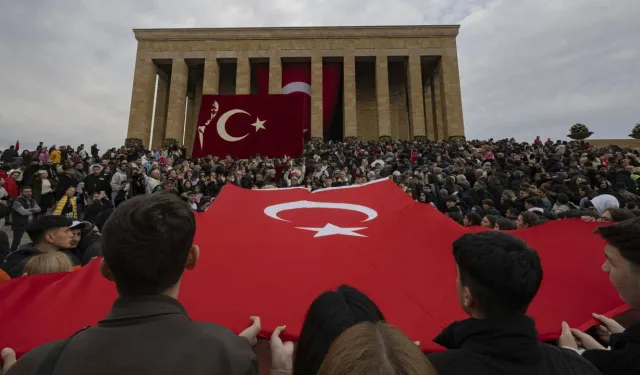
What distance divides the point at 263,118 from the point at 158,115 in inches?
1143

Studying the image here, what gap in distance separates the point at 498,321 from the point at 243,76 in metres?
32.1

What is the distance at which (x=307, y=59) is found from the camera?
106 ft

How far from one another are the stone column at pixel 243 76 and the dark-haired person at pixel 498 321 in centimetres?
3126

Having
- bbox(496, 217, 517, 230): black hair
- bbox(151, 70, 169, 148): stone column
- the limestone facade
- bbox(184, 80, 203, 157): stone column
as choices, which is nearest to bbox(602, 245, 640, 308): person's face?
bbox(496, 217, 517, 230): black hair

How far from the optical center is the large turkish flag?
1.89 meters

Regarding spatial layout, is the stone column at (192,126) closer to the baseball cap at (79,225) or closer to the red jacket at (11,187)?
the red jacket at (11,187)

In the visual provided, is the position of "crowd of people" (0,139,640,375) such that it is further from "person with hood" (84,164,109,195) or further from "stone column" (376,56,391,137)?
"stone column" (376,56,391,137)

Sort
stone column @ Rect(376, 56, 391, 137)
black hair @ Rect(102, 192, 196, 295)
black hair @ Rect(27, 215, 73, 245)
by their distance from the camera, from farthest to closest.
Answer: stone column @ Rect(376, 56, 391, 137)
black hair @ Rect(27, 215, 73, 245)
black hair @ Rect(102, 192, 196, 295)

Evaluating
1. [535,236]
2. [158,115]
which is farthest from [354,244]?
[158,115]

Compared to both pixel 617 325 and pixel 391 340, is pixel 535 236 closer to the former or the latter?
pixel 617 325

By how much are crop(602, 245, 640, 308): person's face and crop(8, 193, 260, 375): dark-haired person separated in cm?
158

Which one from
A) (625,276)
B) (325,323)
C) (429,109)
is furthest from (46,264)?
(429,109)

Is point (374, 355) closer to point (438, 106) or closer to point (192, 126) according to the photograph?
point (438, 106)

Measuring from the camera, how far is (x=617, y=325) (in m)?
1.78
